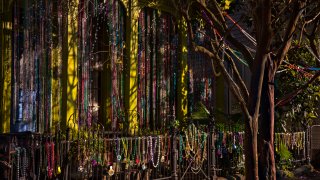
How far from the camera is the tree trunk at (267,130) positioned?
723 cm

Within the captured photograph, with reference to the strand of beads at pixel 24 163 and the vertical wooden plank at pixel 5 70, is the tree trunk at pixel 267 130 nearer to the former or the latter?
the strand of beads at pixel 24 163

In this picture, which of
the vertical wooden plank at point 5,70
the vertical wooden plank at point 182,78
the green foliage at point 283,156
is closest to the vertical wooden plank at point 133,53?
the vertical wooden plank at point 182,78

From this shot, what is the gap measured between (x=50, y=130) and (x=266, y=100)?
4319 mm

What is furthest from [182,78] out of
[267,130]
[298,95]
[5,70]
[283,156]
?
[267,130]

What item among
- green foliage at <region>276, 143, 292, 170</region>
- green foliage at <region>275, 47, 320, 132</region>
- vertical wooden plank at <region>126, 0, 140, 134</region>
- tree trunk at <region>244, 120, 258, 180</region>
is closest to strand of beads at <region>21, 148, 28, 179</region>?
tree trunk at <region>244, 120, 258, 180</region>

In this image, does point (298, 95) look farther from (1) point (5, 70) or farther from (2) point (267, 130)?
(1) point (5, 70)

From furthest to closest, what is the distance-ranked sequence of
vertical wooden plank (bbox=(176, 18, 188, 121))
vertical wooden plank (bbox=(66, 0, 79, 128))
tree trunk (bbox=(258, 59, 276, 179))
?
1. vertical wooden plank (bbox=(176, 18, 188, 121))
2. vertical wooden plank (bbox=(66, 0, 79, 128))
3. tree trunk (bbox=(258, 59, 276, 179))

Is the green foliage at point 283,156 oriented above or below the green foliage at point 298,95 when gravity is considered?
below

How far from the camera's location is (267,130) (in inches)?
292

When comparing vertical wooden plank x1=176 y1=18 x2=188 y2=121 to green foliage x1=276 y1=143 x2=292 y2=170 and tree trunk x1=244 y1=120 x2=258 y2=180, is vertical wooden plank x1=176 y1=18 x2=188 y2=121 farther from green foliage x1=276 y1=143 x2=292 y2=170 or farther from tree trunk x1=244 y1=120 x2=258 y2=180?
tree trunk x1=244 y1=120 x2=258 y2=180

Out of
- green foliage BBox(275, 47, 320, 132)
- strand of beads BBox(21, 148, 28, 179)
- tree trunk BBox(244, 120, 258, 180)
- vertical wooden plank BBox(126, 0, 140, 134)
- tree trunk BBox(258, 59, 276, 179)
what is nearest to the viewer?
strand of beads BBox(21, 148, 28, 179)

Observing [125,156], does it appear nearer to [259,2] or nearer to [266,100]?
[266,100]

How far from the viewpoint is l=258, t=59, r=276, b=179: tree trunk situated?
7234mm

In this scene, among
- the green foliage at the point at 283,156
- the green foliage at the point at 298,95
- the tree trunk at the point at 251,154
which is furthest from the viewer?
the green foliage at the point at 298,95
